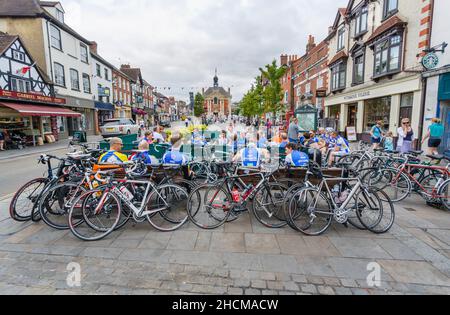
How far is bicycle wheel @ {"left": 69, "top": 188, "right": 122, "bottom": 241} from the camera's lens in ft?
12.1

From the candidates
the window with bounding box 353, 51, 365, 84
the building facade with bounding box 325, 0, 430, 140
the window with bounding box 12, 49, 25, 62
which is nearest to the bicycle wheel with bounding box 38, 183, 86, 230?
the building facade with bounding box 325, 0, 430, 140

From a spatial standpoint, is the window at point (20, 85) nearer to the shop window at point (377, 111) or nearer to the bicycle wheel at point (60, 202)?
the bicycle wheel at point (60, 202)

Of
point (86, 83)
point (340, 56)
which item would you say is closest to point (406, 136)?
point (340, 56)

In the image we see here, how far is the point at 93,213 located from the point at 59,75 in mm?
22214

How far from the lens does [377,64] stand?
1431 cm

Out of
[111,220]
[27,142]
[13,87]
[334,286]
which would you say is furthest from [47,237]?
[13,87]

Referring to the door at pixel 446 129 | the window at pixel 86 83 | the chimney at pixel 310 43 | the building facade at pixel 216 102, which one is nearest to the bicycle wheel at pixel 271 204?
the door at pixel 446 129

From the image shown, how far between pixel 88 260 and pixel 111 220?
3.37ft

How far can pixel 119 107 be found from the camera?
114 ft

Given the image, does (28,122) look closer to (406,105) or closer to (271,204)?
(271,204)

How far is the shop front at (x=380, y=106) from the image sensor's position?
1153 centimetres

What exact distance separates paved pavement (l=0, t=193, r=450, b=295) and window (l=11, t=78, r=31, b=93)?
54.2 ft

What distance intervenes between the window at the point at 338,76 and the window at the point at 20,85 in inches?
899

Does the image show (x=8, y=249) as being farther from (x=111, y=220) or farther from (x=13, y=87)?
(x=13, y=87)
